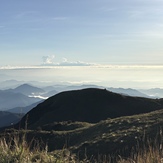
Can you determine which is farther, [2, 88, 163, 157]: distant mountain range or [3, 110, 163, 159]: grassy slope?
[2, 88, 163, 157]: distant mountain range

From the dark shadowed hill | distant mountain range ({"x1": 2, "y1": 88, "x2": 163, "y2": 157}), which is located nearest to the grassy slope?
distant mountain range ({"x1": 2, "y1": 88, "x2": 163, "y2": 157})

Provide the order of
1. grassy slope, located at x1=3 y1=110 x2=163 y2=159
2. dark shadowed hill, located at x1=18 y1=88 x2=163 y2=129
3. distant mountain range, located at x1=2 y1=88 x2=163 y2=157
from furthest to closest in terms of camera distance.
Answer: dark shadowed hill, located at x1=18 y1=88 x2=163 y2=129 → distant mountain range, located at x1=2 y1=88 x2=163 y2=157 → grassy slope, located at x1=3 y1=110 x2=163 y2=159

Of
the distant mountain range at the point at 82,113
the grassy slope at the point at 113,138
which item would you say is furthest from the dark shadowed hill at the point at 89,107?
the grassy slope at the point at 113,138

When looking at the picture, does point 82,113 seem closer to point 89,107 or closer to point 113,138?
point 89,107

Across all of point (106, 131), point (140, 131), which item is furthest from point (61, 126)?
point (140, 131)

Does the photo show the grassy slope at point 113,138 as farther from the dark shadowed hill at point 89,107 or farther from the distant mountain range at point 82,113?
the dark shadowed hill at point 89,107

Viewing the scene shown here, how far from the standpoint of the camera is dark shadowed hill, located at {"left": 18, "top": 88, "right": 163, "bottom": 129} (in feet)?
236

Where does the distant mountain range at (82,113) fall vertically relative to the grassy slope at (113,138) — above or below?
below

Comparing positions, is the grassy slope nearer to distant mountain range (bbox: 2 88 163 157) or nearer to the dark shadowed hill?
distant mountain range (bbox: 2 88 163 157)

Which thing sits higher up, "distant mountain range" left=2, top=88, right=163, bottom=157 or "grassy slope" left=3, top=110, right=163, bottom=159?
"grassy slope" left=3, top=110, right=163, bottom=159

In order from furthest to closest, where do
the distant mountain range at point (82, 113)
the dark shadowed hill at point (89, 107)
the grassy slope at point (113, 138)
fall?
the dark shadowed hill at point (89, 107) < the distant mountain range at point (82, 113) < the grassy slope at point (113, 138)

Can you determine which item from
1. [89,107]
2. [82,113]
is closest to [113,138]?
[82,113]

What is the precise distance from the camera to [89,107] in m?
78.6

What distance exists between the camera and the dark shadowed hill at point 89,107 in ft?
236
